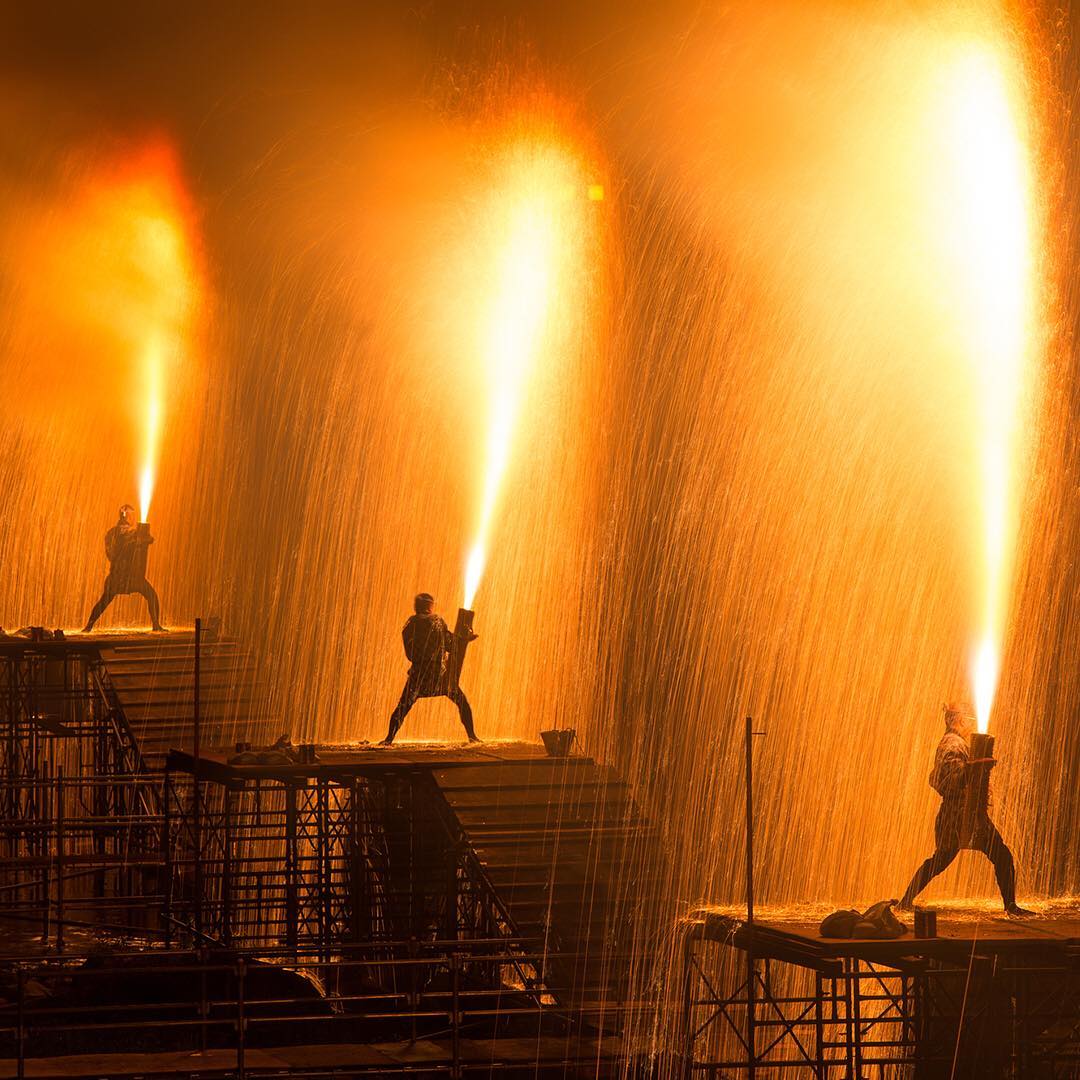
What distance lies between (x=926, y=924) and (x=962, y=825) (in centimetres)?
183

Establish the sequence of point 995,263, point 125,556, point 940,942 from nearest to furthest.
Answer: point 940,942 → point 995,263 → point 125,556

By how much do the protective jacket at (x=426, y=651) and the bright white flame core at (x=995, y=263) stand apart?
6.49 meters

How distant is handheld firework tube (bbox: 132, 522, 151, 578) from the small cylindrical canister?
64.8 feet

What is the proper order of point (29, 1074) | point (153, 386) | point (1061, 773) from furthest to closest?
point (153, 386)
point (1061, 773)
point (29, 1074)

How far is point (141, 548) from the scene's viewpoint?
110 feet

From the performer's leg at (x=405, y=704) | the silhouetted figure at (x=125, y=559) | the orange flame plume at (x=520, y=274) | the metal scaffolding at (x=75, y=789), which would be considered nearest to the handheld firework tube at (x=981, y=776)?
the performer's leg at (x=405, y=704)

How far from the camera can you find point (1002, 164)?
2594cm

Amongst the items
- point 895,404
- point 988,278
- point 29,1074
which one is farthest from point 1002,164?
point 29,1074

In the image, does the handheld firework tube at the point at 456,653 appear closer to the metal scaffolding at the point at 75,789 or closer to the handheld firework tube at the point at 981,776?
the metal scaffolding at the point at 75,789

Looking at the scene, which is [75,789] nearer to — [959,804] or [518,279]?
[518,279]

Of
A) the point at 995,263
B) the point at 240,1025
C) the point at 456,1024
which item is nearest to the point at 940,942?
the point at 456,1024

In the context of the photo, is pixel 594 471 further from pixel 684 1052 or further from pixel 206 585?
pixel 684 1052

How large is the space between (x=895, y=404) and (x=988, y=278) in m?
3.23

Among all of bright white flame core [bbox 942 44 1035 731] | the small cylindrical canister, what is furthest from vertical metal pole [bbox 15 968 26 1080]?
bright white flame core [bbox 942 44 1035 731]
